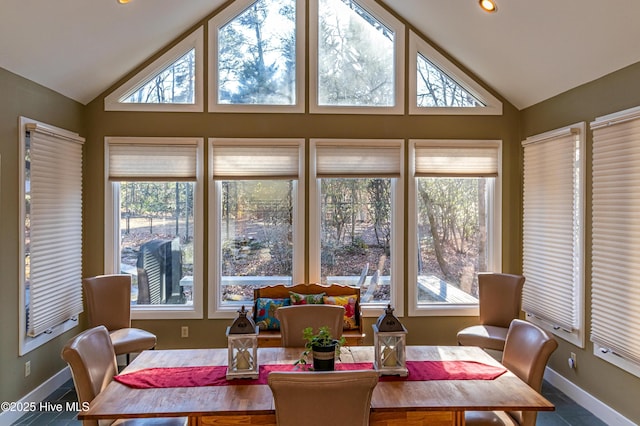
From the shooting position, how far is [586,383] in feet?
11.7

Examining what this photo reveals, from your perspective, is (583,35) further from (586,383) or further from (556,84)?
(586,383)

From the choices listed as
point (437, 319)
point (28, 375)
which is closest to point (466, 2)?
point (437, 319)

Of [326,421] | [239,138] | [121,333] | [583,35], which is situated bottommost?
[121,333]

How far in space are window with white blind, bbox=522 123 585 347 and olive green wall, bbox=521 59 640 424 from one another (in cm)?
8

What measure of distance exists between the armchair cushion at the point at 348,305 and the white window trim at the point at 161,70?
95.1 inches

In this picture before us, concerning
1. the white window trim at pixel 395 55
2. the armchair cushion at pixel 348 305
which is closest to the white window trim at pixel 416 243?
the white window trim at pixel 395 55

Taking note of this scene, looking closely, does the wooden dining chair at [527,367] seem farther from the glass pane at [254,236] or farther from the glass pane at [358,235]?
the glass pane at [254,236]

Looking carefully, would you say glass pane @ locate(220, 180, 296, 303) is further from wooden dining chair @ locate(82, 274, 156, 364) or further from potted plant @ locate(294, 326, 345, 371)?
potted plant @ locate(294, 326, 345, 371)

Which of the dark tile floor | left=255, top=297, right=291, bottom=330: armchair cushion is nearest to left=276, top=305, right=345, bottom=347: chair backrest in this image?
left=255, top=297, right=291, bottom=330: armchair cushion

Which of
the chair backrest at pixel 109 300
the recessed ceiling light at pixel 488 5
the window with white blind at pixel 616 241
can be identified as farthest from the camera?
the chair backrest at pixel 109 300

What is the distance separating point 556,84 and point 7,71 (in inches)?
180

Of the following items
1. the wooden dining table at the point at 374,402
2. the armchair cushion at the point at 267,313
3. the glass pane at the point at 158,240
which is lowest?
the armchair cushion at the point at 267,313

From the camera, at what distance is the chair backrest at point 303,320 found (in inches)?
113

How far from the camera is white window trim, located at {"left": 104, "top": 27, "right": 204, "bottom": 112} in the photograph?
4.46 meters
